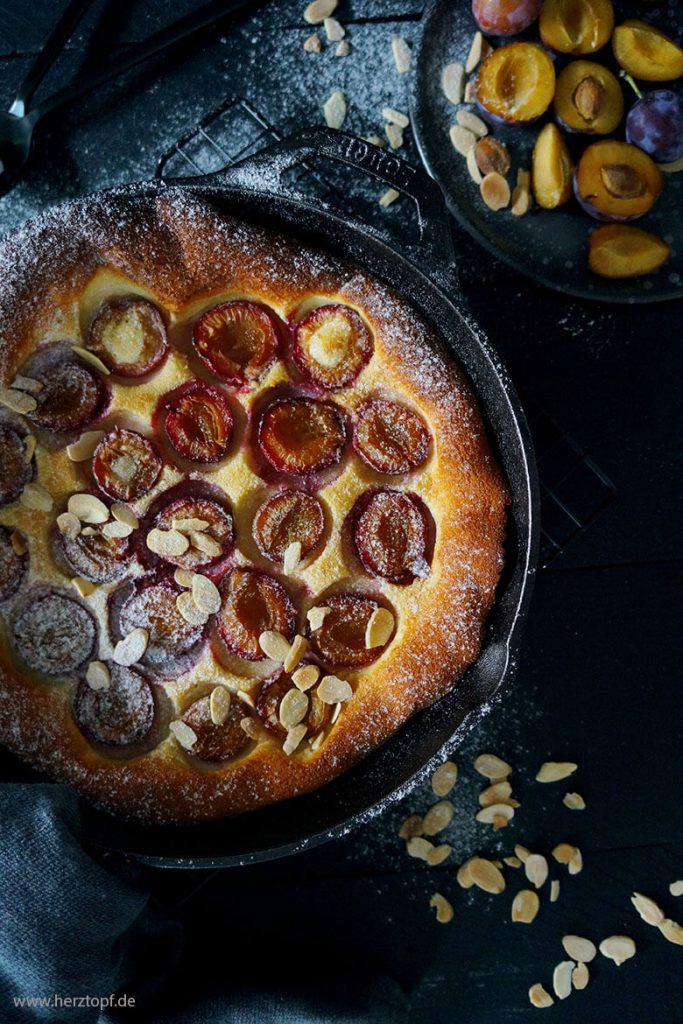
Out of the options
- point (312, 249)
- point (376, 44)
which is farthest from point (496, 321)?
point (376, 44)

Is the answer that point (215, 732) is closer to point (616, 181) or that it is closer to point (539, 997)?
point (539, 997)

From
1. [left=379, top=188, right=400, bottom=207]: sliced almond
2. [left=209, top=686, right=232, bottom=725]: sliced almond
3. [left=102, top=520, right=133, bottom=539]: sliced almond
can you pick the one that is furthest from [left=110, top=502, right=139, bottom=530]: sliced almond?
[left=379, top=188, right=400, bottom=207]: sliced almond

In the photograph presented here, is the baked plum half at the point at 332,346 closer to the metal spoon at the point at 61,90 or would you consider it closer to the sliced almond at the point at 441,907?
the metal spoon at the point at 61,90

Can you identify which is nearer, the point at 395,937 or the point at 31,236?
the point at 31,236

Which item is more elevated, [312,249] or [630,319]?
[312,249]

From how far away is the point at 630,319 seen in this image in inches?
85.0

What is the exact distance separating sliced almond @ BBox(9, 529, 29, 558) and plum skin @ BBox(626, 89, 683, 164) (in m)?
1.53

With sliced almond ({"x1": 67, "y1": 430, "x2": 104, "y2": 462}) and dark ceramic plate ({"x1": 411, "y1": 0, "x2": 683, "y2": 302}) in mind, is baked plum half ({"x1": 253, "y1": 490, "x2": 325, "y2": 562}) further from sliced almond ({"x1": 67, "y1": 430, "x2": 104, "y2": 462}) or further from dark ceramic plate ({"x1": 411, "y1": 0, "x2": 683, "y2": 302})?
dark ceramic plate ({"x1": 411, "y1": 0, "x2": 683, "y2": 302})

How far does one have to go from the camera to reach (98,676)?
1.80m

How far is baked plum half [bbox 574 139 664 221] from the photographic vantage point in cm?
205

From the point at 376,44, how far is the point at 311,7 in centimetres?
16

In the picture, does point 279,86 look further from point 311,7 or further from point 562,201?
point 562,201

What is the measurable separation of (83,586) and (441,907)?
1.11 meters

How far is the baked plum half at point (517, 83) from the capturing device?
2.08 m
